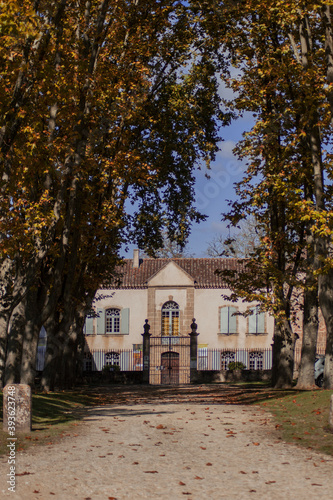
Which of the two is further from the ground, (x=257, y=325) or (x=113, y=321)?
(x=113, y=321)

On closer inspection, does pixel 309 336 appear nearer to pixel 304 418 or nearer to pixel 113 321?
pixel 304 418

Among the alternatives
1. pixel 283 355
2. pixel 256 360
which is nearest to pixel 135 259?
pixel 256 360

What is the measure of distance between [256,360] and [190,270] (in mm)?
7840

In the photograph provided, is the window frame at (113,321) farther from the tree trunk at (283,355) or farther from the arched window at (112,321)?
the tree trunk at (283,355)

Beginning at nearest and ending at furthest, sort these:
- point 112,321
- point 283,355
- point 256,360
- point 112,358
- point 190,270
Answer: point 283,355 → point 256,360 → point 112,358 → point 112,321 → point 190,270

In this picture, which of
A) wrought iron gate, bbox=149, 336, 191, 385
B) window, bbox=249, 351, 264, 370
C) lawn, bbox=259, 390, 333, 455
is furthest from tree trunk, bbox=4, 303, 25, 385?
window, bbox=249, 351, 264, 370

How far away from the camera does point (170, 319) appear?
153 ft

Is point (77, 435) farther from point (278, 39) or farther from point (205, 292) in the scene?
point (205, 292)

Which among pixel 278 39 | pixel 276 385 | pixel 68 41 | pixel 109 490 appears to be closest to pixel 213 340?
pixel 276 385

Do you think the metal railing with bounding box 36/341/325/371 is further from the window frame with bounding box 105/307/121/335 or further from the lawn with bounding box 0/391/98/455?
the lawn with bounding box 0/391/98/455

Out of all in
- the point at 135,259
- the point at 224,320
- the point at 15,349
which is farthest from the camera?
the point at 135,259

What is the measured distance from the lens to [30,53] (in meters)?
13.0

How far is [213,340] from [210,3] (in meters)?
28.8

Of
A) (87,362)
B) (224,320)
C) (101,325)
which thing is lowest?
(87,362)
